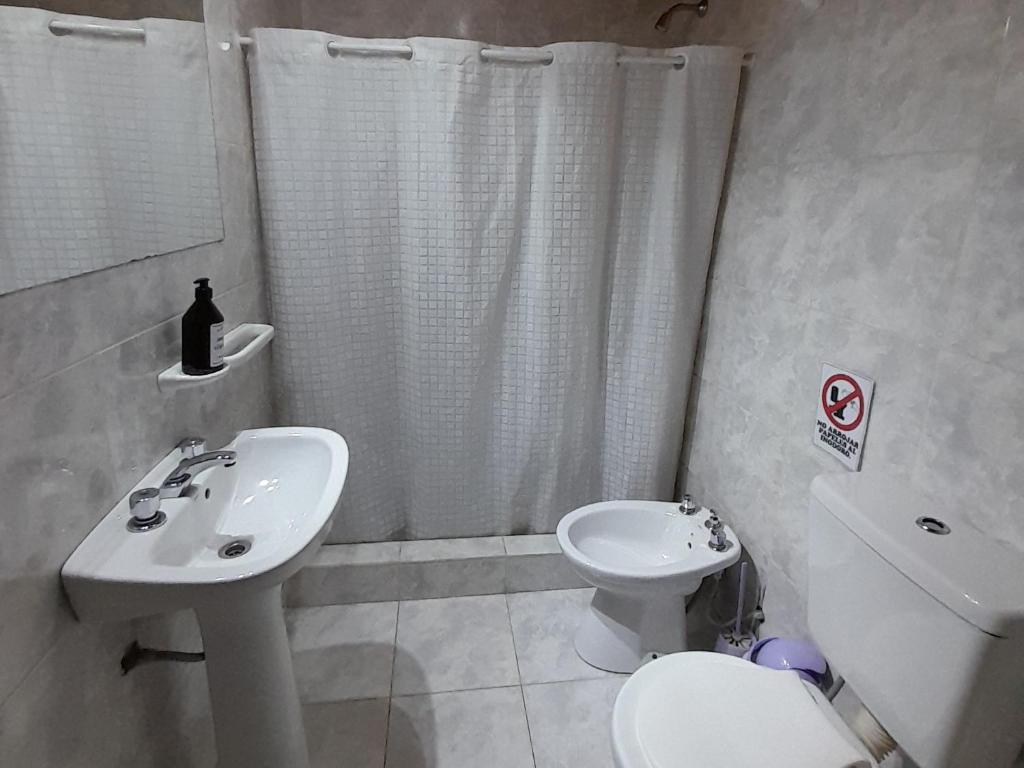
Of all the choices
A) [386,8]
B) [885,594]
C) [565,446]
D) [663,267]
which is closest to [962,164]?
[885,594]

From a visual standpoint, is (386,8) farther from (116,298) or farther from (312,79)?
(116,298)

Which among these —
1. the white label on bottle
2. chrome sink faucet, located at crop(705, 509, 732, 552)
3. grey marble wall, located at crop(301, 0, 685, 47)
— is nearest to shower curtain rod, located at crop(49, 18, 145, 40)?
the white label on bottle

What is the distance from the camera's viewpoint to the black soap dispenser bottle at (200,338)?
45.8 inches

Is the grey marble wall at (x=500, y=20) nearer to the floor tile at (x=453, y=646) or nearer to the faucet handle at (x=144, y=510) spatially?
the faucet handle at (x=144, y=510)

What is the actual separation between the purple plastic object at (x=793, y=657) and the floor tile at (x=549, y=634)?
0.53 meters

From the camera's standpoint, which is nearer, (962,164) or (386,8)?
(962,164)

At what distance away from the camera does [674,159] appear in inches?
68.5

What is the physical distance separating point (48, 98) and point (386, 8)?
139cm

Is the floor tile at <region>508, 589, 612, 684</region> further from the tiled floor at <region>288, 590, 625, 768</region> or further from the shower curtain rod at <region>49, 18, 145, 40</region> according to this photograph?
the shower curtain rod at <region>49, 18, 145, 40</region>

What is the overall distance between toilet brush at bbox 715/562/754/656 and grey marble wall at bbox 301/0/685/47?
1.82 m

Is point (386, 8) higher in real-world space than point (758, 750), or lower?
higher

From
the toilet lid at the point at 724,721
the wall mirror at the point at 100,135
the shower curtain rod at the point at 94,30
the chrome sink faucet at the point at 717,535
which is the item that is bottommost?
the chrome sink faucet at the point at 717,535

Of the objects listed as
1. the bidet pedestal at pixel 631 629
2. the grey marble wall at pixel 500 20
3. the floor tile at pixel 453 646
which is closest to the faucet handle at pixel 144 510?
the floor tile at pixel 453 646

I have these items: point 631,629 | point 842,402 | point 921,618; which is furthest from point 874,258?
point 631,629
